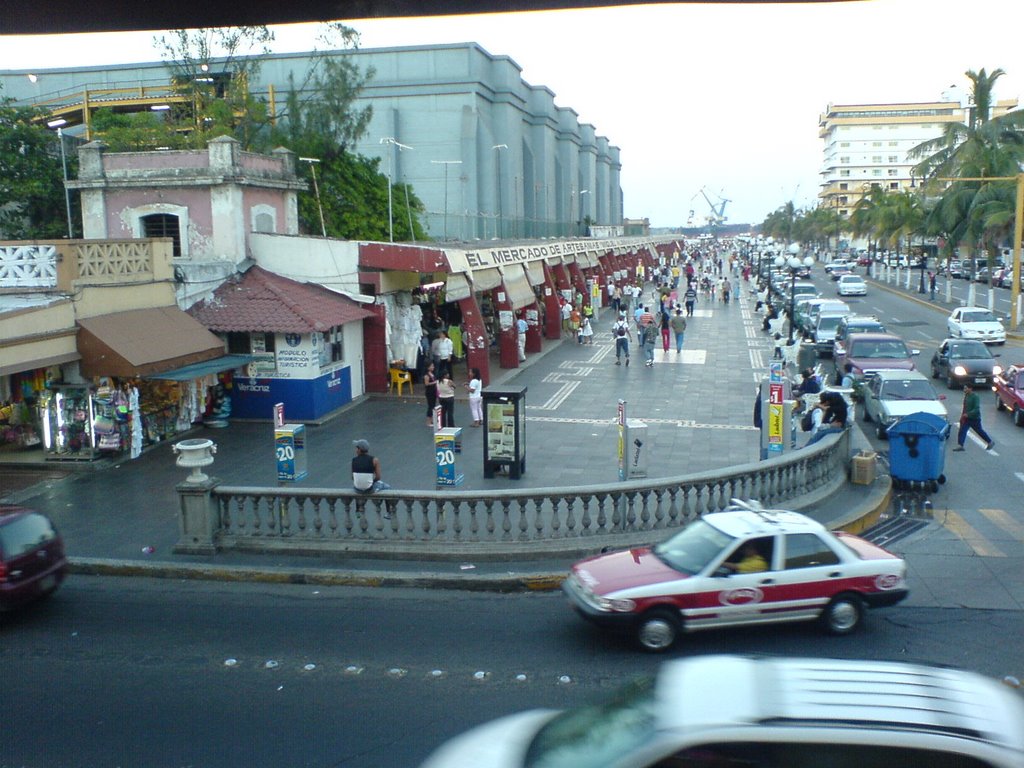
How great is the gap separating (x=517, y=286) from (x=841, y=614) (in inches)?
928

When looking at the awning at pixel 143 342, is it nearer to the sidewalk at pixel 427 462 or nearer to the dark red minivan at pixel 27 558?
the sidewalk at pixel 427 462

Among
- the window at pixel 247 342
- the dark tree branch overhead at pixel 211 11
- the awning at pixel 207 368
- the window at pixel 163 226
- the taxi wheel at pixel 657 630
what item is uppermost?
the dark tree branch overhead at pixel 211 11

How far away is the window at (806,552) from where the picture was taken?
1007 cm

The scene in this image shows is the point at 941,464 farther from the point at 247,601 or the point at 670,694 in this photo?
the point at 670,694

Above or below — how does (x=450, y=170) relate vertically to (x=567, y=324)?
above

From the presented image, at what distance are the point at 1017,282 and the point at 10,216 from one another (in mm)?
41447

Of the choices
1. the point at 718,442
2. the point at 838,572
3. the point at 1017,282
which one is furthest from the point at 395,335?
the point at 1017,282

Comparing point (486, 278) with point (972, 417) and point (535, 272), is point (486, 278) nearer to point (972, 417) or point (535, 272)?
point (535, 272)

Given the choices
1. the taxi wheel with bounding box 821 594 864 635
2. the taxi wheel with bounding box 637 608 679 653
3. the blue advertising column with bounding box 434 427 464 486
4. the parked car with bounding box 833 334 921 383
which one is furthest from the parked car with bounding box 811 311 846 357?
the taxi wheel with bounding box 637 608 679 653

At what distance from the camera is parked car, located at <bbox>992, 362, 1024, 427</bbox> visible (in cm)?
2250

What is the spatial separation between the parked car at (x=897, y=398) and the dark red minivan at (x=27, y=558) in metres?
16.4

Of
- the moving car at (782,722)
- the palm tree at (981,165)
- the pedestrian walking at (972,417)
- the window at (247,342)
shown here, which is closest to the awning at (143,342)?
the window at (247,342)

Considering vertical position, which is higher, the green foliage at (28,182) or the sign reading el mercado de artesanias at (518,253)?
the green foliage at (28,182)

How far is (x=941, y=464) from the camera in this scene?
1683 cm
